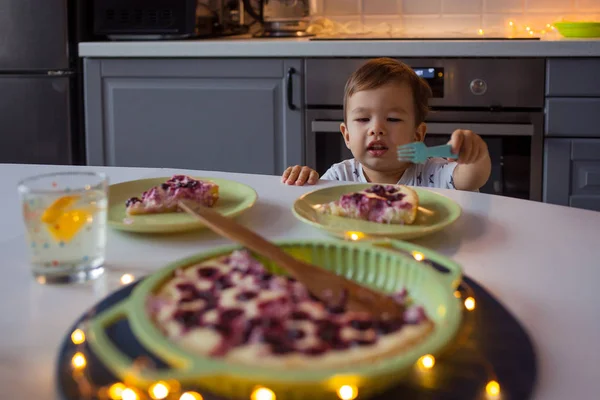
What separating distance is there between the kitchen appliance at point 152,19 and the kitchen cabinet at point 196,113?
0.40 feet

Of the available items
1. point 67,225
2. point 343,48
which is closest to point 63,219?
point 67,225

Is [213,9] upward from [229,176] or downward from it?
upward

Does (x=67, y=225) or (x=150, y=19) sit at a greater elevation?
(x=150, y=19)

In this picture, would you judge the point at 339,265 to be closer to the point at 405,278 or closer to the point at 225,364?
the point at 405,278

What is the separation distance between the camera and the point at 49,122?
2752 millimetres

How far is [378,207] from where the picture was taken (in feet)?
3.20

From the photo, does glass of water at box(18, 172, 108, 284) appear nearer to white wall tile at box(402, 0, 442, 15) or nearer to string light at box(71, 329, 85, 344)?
string light at box(71, 329, 85, 344)

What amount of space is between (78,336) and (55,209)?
198mm

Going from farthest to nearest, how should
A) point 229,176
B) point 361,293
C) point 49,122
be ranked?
point 49,122 < point 229,176 < point 361,293

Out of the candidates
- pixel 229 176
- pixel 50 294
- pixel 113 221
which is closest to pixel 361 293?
pixel 50 294

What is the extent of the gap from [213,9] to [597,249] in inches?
86.1

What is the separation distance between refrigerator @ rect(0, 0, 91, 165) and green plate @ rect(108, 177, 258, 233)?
1690 mm

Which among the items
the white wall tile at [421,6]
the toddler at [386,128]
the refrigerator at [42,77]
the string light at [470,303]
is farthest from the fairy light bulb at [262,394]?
the white wall tile at [421,6]

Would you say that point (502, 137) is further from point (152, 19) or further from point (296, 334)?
point (296, 334)
